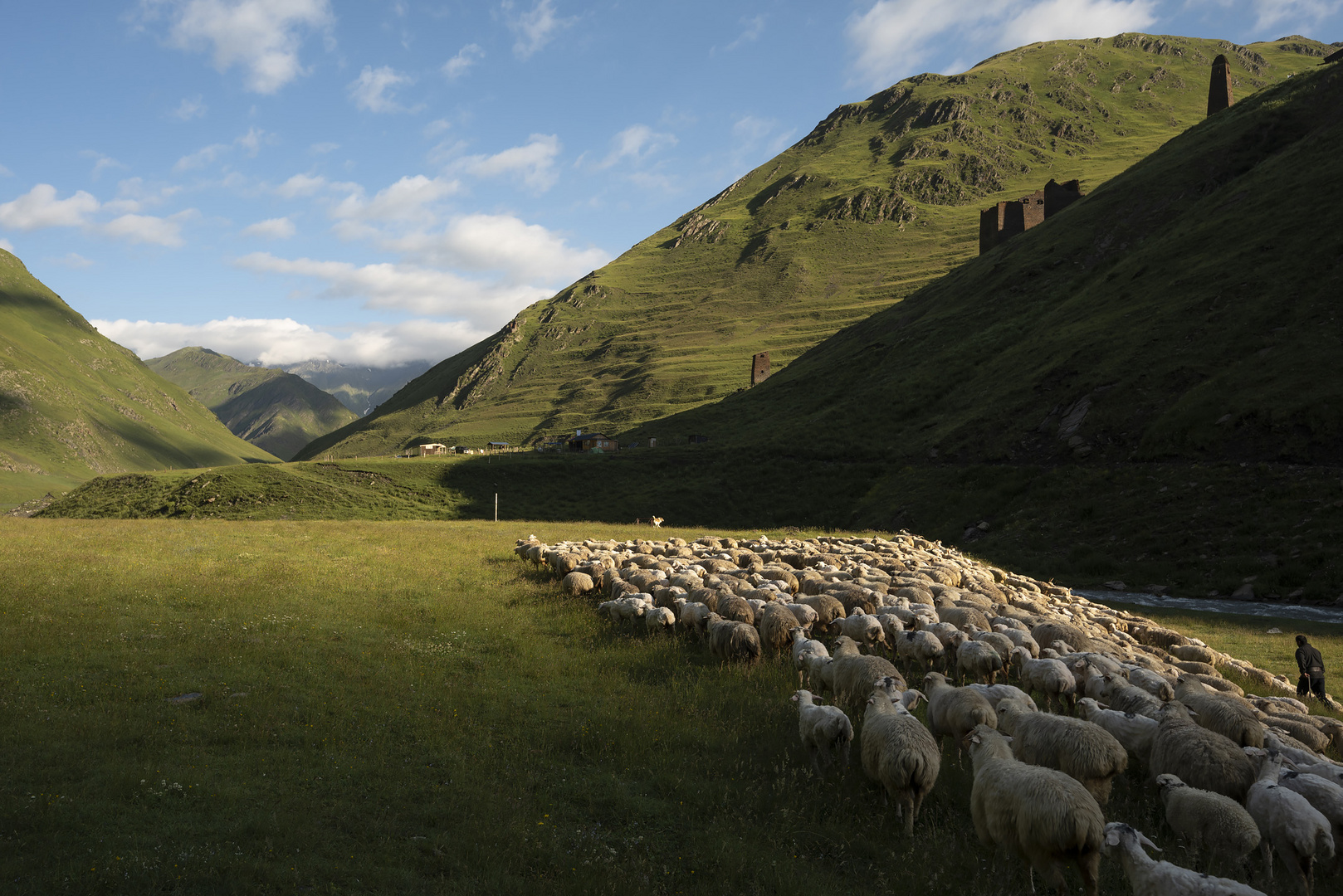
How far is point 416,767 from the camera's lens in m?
9.92

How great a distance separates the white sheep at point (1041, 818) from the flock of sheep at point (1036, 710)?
2 centimetres

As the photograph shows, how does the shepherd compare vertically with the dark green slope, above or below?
below

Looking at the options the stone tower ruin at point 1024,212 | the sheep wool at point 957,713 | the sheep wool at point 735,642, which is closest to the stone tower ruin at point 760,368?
the stone tower ruin at point 1024,212

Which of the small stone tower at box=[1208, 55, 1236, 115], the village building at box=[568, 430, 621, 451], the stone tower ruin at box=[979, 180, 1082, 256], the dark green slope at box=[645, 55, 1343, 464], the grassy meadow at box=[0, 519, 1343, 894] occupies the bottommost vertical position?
the grassy meadow at box=[0, 519, 1343, 894]

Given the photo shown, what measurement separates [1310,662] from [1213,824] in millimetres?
9839

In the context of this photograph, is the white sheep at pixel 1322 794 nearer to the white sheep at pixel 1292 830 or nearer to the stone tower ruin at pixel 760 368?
the white sheep at pixel 1292 830

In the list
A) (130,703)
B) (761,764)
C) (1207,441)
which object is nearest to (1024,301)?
(1207,441)

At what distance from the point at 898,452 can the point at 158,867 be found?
54980 millimetres

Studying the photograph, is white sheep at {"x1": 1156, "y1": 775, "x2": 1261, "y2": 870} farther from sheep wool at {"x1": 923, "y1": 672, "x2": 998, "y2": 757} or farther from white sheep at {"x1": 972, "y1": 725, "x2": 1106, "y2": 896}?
sheep wool at {"x1": 923, "y1": 672, "x2": 998, "y2": 757}

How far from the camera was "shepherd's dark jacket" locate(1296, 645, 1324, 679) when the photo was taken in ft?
47.0

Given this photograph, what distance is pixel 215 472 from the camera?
6172cm

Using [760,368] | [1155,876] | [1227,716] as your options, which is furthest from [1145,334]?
[760,368]

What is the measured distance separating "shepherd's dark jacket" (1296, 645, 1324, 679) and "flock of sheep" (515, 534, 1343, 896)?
628mm

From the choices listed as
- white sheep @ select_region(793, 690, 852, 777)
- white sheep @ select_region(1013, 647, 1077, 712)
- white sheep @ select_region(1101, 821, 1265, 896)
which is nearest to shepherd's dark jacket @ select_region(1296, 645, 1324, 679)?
white sheep @ select_region(1013, 647, 1077, 712)
